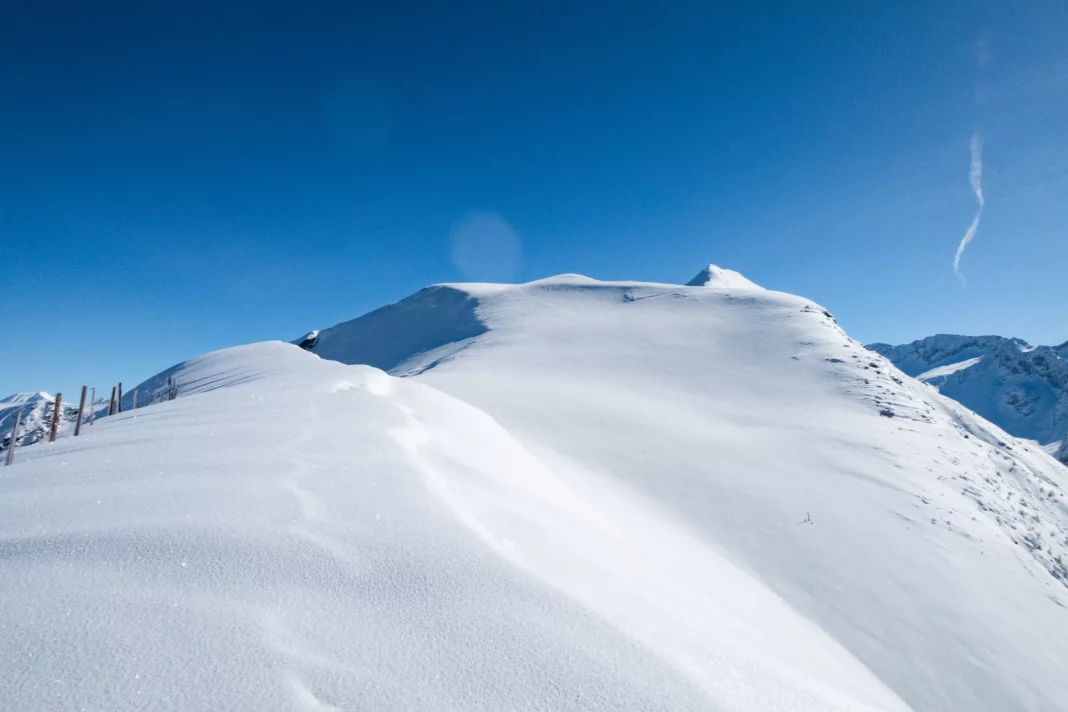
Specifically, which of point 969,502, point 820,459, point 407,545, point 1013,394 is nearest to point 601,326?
point 820,459

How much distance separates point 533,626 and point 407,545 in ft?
3.46

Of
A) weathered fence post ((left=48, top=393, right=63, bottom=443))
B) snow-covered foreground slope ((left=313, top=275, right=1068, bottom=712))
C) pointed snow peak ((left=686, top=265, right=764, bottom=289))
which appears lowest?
snow-covered foreground slope ((left=313, top=275, right=1068, bottom=712))

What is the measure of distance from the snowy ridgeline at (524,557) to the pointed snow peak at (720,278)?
34.5m

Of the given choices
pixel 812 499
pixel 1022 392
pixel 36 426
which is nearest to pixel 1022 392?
pixel 1022 392

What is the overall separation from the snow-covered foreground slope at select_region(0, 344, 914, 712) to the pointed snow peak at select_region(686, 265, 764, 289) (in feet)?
163

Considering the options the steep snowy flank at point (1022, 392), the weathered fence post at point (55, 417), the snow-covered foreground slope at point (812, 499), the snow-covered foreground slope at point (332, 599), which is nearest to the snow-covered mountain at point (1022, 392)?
the steep snowy flank at point (1022, 392)

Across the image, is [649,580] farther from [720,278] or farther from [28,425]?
[28,425]

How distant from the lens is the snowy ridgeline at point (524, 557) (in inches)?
86.3

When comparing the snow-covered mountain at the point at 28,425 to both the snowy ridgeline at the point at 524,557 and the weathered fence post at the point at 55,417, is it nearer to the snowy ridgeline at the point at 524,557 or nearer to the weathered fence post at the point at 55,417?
the weathered fence post at the point at 55,417

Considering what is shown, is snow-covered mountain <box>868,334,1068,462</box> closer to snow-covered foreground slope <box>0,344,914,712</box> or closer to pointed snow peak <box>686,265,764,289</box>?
pointed snow peak <box>686,265,764,289</box>

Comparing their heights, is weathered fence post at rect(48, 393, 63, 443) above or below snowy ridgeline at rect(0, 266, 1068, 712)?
above

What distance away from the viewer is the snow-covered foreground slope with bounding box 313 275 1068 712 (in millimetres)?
6891

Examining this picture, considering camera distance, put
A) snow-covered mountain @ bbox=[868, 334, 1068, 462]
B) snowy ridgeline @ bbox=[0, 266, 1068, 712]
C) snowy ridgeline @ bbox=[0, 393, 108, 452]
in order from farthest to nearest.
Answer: snow-covered mountain @ bbox=[868, 334, 1068, 462]
snowy ridgeline @ bbox=[0, 393, 108, 452]
snowy ridgeline @ bbox=[0, 266, 1068, 712]

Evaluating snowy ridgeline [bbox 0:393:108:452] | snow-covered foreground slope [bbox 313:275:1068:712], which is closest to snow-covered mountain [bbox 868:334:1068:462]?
snow-covered foreground slope [bbox 313:275:1068:712]
